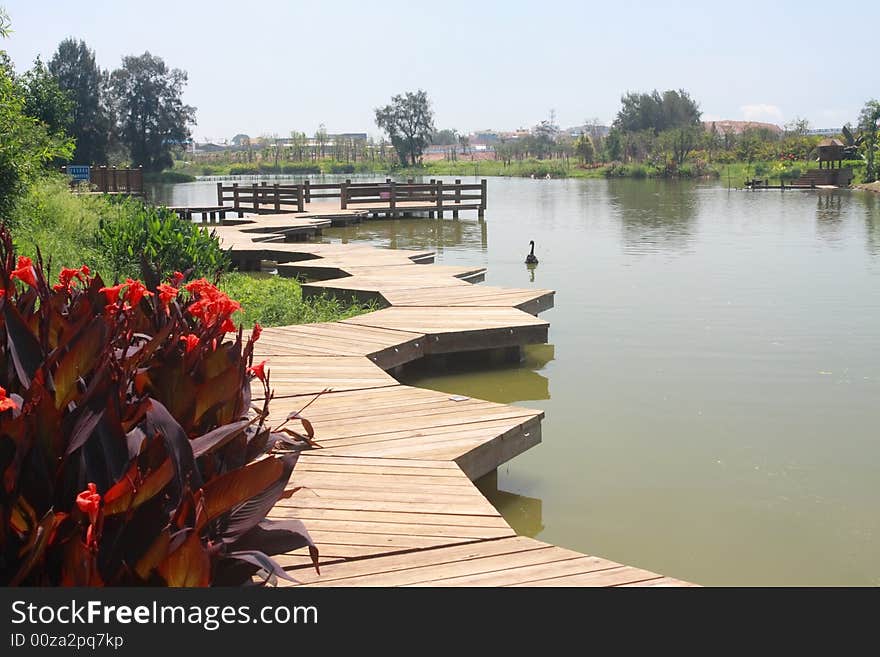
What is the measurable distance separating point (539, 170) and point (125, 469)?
7243 cm

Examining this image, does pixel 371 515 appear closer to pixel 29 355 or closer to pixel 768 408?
pixel 29 355

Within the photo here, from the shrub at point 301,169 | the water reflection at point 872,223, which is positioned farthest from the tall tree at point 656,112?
the water reflection at point 872,223

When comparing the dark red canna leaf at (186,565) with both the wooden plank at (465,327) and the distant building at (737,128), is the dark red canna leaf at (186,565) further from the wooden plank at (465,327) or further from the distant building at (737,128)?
the distant building at (737,128)

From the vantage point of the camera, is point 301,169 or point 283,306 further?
point 301,169

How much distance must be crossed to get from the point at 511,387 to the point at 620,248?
36.5ft

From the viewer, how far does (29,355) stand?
243 centimetres

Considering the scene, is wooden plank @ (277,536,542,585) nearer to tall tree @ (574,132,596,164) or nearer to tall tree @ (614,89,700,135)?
tall tree @ (574,132,596,164)

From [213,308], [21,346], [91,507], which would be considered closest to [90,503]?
[91,507]

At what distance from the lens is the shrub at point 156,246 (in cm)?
980

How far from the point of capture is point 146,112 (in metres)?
71.6

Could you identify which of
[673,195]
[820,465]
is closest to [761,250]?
[820,465]

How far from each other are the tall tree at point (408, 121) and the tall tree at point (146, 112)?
22.0 meters

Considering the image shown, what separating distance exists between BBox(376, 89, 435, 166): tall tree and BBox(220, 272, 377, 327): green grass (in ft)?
262

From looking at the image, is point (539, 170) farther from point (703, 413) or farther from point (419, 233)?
point (703, 413)
